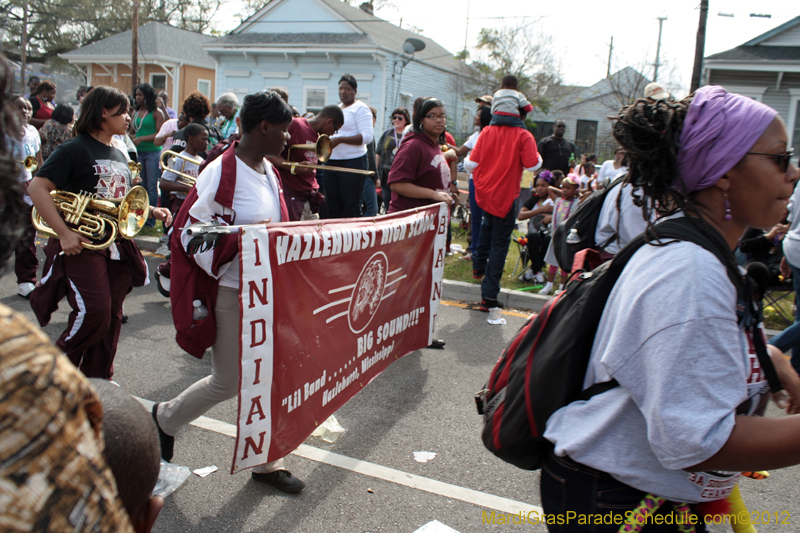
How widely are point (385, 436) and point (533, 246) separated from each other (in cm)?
492

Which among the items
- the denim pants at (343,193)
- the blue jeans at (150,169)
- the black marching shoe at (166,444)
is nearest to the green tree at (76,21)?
the blue jeans at (150,169)

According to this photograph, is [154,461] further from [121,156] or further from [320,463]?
[121,156]

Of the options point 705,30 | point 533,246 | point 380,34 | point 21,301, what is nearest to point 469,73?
point 380,34

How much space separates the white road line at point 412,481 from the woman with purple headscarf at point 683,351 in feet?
5.02

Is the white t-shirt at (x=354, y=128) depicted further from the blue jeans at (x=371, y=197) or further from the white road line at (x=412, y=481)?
the white road line at (x=412, y=481)

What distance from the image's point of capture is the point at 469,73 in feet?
110

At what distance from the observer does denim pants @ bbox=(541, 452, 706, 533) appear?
154 cm

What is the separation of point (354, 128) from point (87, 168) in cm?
466

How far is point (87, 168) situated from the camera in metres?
3.67

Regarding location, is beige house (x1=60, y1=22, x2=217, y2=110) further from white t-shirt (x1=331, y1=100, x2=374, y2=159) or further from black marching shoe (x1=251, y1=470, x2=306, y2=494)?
black marching shoe (x1=251, y1=470, x2=306, y2=494)

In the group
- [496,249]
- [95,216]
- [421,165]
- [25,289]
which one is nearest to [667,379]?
[95,216]

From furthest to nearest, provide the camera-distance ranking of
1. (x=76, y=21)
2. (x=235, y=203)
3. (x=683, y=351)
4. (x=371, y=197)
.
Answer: (x=76, y=21), (x=371, y=197), (x=235, y=203), (x=683, y=351)

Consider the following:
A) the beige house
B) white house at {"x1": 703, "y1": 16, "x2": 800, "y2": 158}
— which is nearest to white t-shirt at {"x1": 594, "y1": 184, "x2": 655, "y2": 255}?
white house at {"x1": 703, "y1": 16, "x2": 800, "y2": 158}

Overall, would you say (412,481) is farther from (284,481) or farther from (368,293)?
(368,293)
